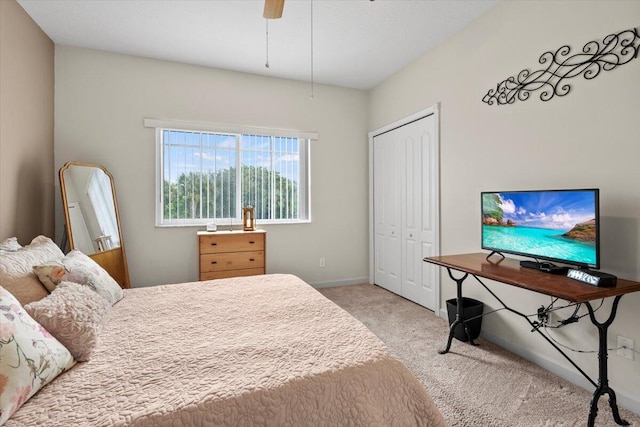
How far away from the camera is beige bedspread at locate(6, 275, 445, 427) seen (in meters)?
0.95

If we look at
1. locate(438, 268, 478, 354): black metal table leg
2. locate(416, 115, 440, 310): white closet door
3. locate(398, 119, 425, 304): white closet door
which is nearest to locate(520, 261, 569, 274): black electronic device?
locate(438, 268, 478, 354): black metal table leg

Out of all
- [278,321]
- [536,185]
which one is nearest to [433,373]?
[278,321]

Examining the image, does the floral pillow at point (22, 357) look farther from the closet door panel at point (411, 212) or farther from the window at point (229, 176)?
the closet door panel at point (411, 212)

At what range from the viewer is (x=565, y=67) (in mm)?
2162

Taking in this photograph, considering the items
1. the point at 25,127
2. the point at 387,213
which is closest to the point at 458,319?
the point at 387,213

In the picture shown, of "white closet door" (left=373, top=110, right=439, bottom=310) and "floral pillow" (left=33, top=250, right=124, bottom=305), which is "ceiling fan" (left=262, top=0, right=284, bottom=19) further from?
"white closet door" (left=373, top=110, right=439, bottom=310)

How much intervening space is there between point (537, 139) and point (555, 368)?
1.63 meters

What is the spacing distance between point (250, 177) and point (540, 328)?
3.36 metres

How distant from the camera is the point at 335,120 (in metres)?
4.43

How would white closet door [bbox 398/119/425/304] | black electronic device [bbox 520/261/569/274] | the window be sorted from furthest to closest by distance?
the window → white closet door [bbox 398/119/425/304] → black electronic device [bbox 520/261/569/274]

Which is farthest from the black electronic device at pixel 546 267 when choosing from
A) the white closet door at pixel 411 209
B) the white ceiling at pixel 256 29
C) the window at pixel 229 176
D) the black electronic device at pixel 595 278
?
the window at pixel 229 176

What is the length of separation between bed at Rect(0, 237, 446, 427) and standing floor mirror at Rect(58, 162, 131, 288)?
1783 millimetres

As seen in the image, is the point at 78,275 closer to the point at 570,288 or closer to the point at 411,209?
the point at 570,288

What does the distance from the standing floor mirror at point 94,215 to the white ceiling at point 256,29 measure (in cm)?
129
